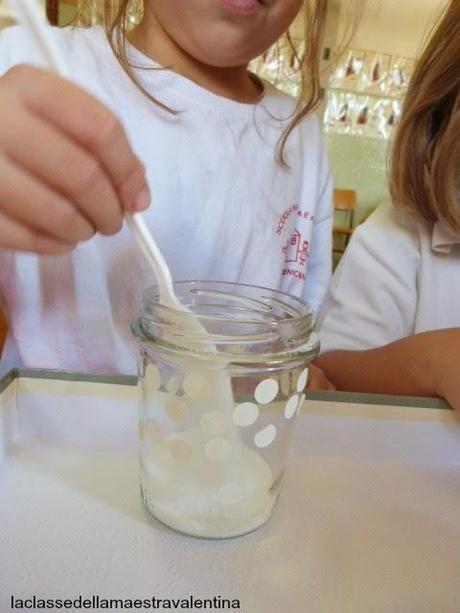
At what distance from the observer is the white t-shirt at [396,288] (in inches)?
21.8

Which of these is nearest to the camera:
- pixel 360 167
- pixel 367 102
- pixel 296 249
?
pixel 296 249

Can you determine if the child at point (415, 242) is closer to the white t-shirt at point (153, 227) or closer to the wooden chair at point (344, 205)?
the white t-shirt at point (153, 227)

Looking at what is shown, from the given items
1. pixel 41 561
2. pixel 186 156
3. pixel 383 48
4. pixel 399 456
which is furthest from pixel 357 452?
pixel 383 48

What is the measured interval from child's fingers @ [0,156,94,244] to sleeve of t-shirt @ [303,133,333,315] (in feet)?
1.26

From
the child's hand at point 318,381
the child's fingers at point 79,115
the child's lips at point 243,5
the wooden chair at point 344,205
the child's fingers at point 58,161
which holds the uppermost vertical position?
the child's lips at point 243,5

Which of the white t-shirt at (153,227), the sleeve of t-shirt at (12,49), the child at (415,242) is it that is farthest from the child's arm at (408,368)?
the sleeve of t-shirt at (12,49)

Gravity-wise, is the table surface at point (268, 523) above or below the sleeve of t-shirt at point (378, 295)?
above

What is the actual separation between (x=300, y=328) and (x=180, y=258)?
234mm

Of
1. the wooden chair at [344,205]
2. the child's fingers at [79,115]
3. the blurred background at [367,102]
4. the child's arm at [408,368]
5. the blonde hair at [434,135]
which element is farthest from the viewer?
the wooden chair at [344,205]

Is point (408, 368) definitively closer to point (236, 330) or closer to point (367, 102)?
point (236, 330)

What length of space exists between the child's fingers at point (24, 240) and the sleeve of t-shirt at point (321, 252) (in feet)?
1.24

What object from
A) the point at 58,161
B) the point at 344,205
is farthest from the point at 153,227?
the point at 344,205

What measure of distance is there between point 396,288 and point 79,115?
0.43 m

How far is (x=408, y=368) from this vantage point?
416 mm
